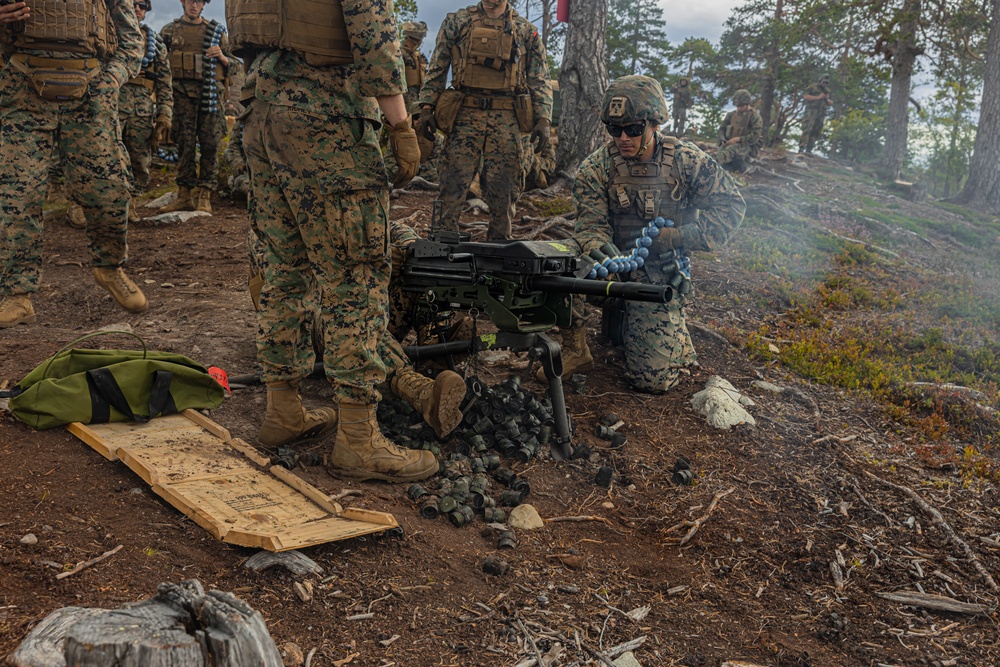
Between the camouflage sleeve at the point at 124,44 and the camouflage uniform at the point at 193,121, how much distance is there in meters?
4.01

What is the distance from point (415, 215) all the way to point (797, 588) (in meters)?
6.91

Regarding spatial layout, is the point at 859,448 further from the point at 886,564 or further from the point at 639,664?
the point at 639,664

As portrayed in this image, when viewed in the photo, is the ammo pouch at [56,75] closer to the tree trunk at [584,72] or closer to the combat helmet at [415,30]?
the tree trunk at [584,72]

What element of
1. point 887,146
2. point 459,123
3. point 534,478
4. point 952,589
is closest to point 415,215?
point 459,123

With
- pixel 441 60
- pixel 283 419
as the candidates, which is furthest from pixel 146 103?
pixel 283 419

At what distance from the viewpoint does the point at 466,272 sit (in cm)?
450

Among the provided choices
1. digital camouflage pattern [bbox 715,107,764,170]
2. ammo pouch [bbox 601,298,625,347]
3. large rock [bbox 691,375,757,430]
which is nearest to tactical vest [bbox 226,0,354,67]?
large rock [bbox 691,375,757,430]

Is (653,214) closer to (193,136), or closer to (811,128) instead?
(193,136)

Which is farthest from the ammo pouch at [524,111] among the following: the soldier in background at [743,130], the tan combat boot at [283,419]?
the soldier in background at [743,130]

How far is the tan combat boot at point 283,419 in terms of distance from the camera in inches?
162

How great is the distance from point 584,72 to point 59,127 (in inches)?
265

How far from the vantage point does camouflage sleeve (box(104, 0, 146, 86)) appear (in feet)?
18.1

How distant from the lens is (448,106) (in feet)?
23.9

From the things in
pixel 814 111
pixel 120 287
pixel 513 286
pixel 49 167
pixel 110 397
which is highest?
pixel 814 111
